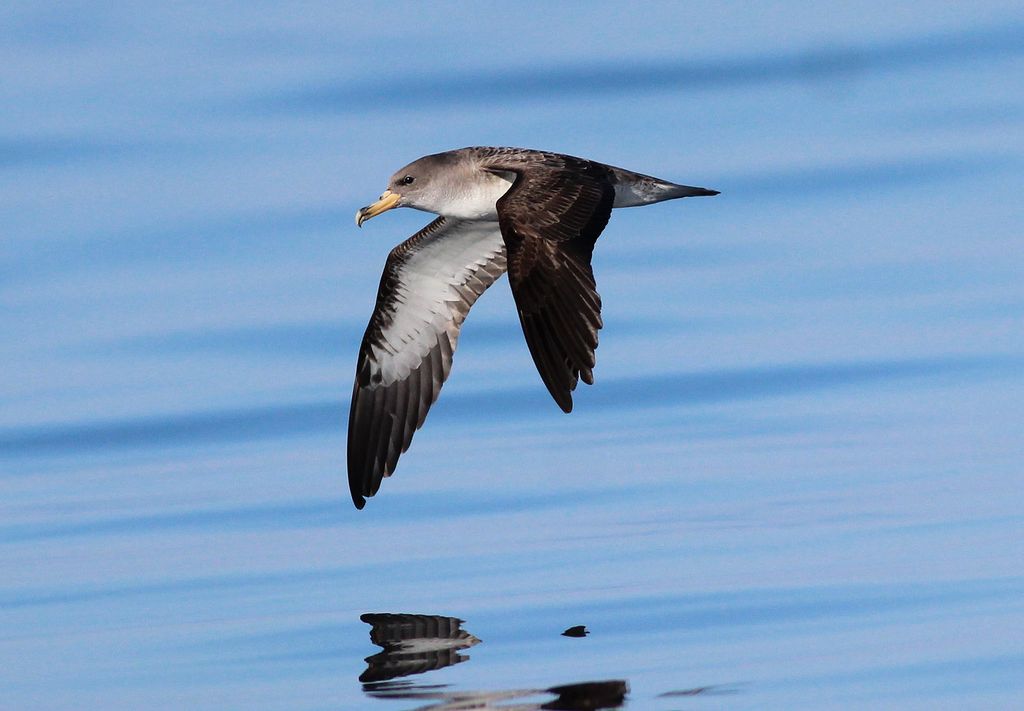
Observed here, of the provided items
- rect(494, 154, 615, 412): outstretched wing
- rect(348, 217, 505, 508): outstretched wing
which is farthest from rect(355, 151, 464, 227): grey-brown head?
rect(494, 154, 615, 412): outstretched wing

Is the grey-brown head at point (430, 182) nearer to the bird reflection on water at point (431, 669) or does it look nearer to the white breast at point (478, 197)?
the white breast at point (478, 197)

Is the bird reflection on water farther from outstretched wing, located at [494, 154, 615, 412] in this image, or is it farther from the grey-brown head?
the grey-brown head

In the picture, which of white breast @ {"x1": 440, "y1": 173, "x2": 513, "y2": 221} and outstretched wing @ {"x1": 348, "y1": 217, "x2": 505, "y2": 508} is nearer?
white breast @ {"x1": 440, "y1": 173, "x2": 513, "y2": 221}

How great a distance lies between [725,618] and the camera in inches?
303

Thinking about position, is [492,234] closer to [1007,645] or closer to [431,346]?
[431,346]

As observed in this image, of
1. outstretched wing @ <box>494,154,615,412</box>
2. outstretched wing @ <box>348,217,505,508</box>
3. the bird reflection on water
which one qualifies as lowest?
the bird reflection on water

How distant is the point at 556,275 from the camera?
27.6 feet

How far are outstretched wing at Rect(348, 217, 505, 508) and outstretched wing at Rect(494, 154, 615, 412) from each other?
1.79 meters

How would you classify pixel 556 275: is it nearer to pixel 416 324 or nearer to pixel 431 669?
pixel 431 669

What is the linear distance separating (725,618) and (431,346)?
3.62 meters

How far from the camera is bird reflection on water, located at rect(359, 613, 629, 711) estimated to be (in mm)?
6706

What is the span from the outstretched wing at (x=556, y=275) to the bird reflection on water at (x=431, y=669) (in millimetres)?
1024

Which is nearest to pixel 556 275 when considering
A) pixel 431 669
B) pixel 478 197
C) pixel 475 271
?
pixel 478 197

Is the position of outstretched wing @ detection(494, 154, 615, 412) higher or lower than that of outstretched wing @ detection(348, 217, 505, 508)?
lower
